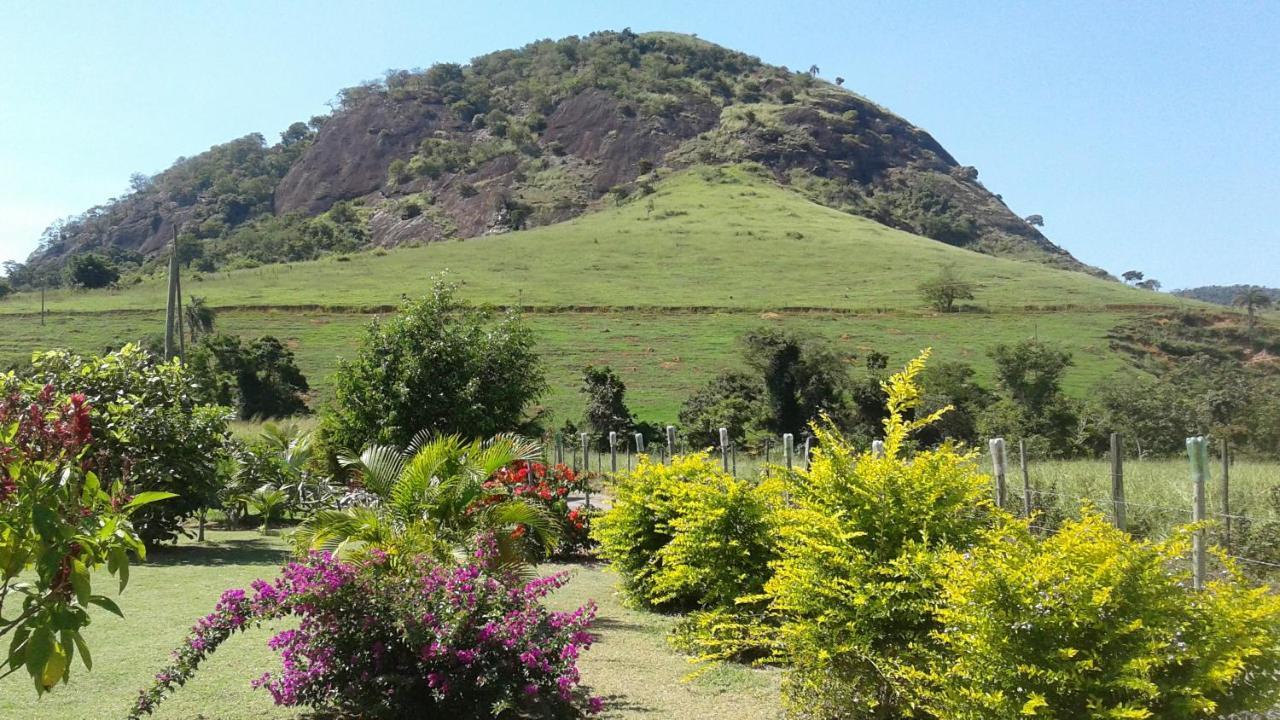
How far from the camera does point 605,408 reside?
43.8m

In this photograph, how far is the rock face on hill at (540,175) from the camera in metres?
151

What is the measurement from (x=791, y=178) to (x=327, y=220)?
250 feet

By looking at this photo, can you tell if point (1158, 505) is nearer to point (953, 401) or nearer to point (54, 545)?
point (54, 545)

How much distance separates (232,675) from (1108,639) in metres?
6.13

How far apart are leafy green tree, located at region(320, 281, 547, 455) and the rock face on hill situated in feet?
403

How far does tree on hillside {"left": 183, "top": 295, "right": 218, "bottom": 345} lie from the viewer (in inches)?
2436

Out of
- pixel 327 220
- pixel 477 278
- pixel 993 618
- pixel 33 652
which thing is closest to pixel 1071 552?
pixel 993 618

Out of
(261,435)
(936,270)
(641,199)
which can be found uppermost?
(641,199)

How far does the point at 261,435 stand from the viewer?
22.2 meters

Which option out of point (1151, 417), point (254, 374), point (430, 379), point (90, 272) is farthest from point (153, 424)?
point (90, 272)

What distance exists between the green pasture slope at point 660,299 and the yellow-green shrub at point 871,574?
4158 centimetres

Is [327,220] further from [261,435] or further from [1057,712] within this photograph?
[1057,712]

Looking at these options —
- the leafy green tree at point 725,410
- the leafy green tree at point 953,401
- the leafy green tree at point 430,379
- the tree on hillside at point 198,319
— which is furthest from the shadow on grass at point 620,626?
the tree on hillside at point 198,319

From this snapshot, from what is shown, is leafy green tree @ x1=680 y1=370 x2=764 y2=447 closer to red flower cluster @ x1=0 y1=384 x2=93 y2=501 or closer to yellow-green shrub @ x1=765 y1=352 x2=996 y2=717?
yellow-green shrub @ x1=765 y1=352 x2=996 y2=717
